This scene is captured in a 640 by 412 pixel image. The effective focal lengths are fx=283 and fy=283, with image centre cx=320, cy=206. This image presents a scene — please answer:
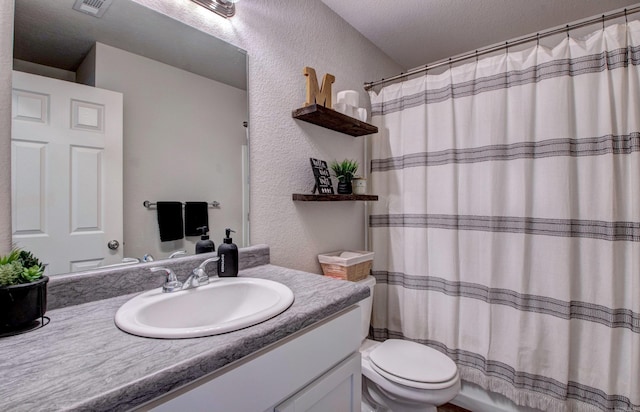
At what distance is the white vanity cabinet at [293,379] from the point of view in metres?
0.56

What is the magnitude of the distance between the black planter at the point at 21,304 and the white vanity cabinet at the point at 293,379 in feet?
1.36

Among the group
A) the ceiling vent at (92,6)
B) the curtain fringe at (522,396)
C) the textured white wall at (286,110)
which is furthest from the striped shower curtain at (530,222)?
the ceiling vent at (92,6)

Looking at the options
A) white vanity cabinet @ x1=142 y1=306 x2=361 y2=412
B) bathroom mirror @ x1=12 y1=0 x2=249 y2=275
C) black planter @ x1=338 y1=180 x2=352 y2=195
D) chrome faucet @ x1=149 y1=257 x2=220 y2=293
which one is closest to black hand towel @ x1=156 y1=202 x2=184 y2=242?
bathroom mirror @ x1=12 y1=0 x2=249 y2=275

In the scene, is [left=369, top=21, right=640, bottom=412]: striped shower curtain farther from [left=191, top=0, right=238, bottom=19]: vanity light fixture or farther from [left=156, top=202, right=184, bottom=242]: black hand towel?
[left=156, top=202, right=184, bottom=242]: black hand towel

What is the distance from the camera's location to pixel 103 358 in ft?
1.78

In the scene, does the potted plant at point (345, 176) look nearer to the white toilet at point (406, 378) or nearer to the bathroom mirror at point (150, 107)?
the bathroom mirror at point (150, 107)

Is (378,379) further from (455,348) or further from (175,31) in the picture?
(175,31)

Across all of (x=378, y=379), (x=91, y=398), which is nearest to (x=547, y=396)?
(x=378, y=379)

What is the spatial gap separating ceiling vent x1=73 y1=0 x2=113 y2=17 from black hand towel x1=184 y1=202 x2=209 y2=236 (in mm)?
689

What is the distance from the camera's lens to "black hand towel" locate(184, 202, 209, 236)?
3.70 ft

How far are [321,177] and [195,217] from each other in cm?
72

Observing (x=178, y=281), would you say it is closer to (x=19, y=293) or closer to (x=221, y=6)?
(x=19, y=293)

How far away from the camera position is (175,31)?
1103 millimetres

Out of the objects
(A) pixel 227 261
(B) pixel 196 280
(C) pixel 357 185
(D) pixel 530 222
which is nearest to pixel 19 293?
(B) pixel 196 280
